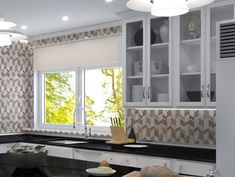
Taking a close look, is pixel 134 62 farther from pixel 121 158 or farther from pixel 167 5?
pixel 167 5

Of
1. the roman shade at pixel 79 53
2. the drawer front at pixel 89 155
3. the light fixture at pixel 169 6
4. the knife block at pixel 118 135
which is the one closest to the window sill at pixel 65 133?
the knife block at pixel 118 135

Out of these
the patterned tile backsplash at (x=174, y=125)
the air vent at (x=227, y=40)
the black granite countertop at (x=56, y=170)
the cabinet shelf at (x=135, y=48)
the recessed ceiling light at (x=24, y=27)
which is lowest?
the black granite countertop at (x=56, y=170)

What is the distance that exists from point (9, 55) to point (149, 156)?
3407 millimetres

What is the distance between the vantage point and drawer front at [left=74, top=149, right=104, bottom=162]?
13.4 ft

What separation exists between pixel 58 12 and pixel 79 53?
1.08m

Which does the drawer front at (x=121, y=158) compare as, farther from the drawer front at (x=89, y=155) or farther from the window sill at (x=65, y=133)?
the window sill at (x=65, y=133)

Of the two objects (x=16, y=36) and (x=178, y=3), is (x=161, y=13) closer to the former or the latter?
(x=178, y=3)

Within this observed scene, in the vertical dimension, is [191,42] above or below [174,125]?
above

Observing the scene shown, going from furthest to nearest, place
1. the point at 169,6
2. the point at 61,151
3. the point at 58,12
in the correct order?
the point at 61,151 < the point at 58,12 < the point at 169,6

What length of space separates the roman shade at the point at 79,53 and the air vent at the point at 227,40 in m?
2.08

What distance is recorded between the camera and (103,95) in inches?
203

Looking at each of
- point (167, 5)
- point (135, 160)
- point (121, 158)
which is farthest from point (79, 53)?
point (167, 5)

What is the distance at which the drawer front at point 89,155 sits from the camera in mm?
4079

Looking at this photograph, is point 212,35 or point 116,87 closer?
point 212,35
